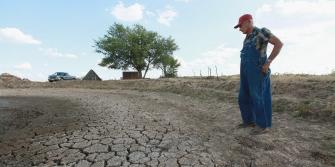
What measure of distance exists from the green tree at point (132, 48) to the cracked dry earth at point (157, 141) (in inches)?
1315

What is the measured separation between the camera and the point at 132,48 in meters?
41.5

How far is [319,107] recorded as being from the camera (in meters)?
6.93

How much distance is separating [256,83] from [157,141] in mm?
1696

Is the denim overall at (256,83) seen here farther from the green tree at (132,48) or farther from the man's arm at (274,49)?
the green tree at (132,48)

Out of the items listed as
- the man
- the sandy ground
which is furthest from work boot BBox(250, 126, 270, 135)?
the sandy ground

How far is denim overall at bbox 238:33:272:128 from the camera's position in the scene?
5.26 m

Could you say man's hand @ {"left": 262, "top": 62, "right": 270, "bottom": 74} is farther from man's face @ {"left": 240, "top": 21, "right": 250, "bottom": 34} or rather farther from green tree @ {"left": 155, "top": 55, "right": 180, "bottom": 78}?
green tree @ {"left": 155, "top": 55, "right": 180, "bottom": 78}

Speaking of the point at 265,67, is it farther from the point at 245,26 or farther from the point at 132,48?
the point at 132,48

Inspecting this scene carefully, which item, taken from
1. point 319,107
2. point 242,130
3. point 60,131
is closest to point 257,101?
point 242,130

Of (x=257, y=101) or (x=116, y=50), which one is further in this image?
(x=116, y=50)

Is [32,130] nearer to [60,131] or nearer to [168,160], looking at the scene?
[60,131]

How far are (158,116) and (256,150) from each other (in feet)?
10.3

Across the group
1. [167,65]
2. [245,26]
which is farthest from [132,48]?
[245,26]

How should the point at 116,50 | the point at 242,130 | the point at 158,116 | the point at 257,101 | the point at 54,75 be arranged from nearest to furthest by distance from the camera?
the point at 257,101 < the point at 242,130 < the point at 158,116 < the point at 54,75 < the point at 116,50
